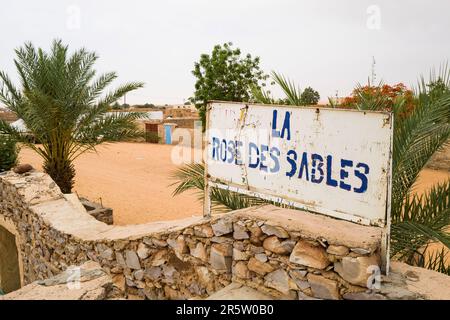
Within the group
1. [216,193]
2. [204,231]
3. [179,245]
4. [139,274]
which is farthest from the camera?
[216,193]

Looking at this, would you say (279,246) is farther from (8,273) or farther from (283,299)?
(8,273)

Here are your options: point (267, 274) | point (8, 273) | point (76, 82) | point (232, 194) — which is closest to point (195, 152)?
point (76, 82)

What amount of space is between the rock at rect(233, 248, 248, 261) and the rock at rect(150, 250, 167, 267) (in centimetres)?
87

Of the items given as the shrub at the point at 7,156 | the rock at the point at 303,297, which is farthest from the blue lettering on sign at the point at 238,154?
the shrub at the point at 7,156

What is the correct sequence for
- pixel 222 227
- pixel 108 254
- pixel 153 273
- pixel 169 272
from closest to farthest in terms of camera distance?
1. pixel 222 227
2. pixel 169 272
3. pixel 153 273
4. pixel 108 254

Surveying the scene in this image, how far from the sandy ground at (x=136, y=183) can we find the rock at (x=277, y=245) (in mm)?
2432

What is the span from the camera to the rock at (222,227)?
2.88 meters

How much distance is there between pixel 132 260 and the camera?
3734mm

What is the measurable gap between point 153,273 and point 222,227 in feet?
3.52

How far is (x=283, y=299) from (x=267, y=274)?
0.65 ft

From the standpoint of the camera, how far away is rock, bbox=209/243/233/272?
9.54 ft

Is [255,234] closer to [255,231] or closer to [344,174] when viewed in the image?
[255,231]

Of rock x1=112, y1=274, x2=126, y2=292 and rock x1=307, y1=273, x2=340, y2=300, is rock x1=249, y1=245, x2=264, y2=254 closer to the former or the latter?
rock x1=307, y1=273, x2=340, y2=300

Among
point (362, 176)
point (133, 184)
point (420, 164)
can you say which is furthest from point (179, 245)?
point (133, 184)
